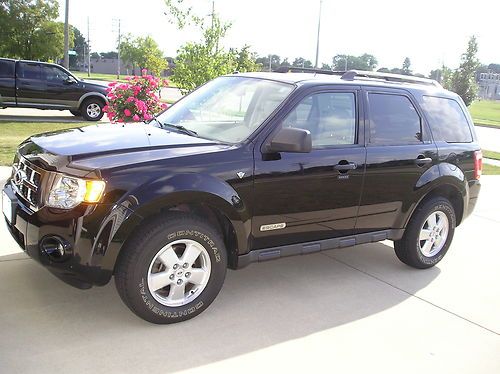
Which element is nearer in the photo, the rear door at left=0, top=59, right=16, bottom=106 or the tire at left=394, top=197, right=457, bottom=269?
the tire at left=394, top=197, right=457, bottom=269

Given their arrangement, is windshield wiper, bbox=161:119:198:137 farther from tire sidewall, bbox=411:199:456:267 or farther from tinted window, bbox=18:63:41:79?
tinted window, bbox=18:63:41:79

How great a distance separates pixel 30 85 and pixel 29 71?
1.33 ft

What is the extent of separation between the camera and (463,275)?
5.27 metres

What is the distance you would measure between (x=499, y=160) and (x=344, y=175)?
1215 centimetres

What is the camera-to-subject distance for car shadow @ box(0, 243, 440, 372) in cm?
331

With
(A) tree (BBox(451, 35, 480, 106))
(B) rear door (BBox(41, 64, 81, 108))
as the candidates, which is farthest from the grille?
(A) tree (BBox(451, 35, 480, 106))

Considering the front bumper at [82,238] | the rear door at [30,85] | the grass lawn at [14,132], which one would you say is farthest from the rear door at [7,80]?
the front bumper at [82,238]

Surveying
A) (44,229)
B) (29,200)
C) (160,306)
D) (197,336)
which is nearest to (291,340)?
(197,336)

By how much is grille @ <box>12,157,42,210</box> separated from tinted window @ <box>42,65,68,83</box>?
12.2 m

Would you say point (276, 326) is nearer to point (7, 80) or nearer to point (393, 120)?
point (393, 120)

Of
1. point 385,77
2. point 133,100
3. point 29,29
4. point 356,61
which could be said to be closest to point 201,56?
point 133,100

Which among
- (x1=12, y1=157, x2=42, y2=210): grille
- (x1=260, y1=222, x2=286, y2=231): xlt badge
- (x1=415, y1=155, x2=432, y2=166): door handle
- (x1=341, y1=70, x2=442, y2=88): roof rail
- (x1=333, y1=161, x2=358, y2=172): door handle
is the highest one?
(x1=341, y1=70, x2=442, y2=88): roof rail

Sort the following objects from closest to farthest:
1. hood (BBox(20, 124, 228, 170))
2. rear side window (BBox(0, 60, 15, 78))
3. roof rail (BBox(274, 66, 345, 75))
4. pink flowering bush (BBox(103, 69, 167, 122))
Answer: hood (BBox(20, 124, 228, 170)) < roof rail (BBox(274, 66, 345, 75)) < pink flowering bush (BBox(103, 69, 167, 122)) < rear side window (BBox(0, 60, 15, 78))

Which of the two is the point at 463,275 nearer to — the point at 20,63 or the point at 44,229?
the point at 44,229
